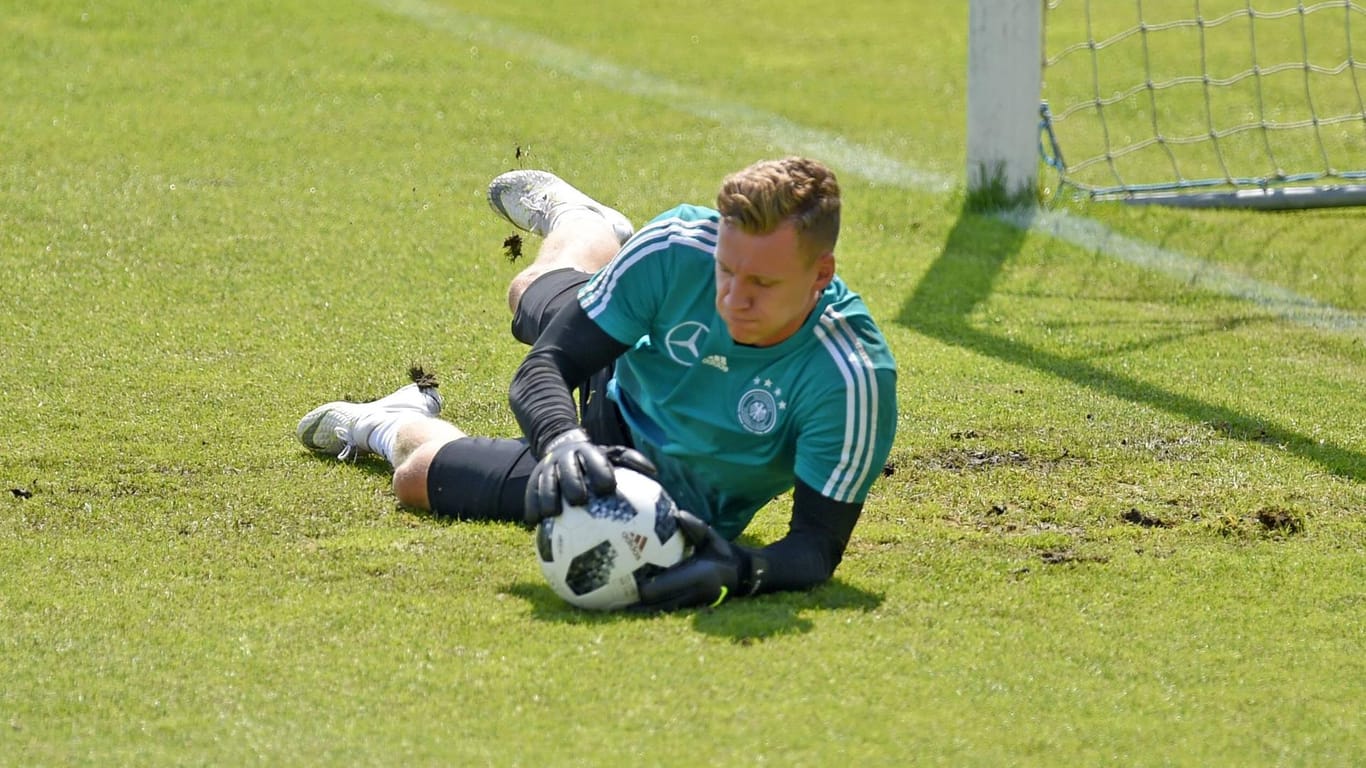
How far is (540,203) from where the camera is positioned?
573cm

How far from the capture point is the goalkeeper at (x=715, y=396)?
402 centimetres

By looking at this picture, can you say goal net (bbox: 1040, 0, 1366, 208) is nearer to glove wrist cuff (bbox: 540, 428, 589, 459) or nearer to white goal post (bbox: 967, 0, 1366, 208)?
white goal post (bbox: 967, 0, 1366, 208)

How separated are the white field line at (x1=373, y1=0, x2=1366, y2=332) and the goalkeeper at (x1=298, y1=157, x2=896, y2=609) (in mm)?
3869

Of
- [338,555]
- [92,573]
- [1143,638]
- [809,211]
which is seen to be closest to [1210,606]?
[1143,638]

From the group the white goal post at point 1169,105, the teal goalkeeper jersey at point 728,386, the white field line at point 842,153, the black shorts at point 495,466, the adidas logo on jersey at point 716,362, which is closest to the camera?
the teal goalkeeper jersey at point 728,386

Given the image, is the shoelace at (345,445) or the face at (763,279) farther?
the shoelace at (345,445)

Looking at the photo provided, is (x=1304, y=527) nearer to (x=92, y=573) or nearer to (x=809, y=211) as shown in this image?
(x=809, y=211)

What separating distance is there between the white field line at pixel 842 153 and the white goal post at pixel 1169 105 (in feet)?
1.46

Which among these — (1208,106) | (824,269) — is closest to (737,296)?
(824,269)

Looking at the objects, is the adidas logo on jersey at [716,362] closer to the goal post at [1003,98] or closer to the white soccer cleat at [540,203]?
the white soccer cleat at [540,203]

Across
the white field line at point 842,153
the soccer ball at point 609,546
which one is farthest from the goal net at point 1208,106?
the soccer ball at point 609,546

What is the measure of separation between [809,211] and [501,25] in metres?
8.75

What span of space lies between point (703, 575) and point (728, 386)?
572mm

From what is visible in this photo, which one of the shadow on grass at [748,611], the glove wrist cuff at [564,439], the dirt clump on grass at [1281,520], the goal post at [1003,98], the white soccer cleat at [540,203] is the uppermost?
the goal post at [1003,98]
